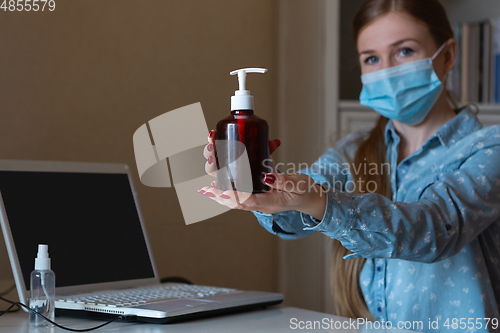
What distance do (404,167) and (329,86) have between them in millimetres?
620

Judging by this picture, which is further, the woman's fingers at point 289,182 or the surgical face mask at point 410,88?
the surgical face mask at point 410,88

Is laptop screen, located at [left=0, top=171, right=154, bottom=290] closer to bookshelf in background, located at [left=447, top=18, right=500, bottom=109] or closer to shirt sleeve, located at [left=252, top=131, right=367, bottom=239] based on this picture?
shirt sleeve, located at [left=252, top=131, right=367, bottom=239]

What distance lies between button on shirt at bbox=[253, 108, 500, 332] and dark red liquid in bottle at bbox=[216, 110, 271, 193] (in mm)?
129

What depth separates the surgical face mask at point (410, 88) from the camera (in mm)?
1043

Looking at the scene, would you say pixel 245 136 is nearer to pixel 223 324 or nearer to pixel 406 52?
pixel 223 324

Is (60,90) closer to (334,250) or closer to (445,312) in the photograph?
(334,250)

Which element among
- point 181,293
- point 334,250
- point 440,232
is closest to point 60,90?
point 181,293

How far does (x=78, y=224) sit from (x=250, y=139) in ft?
1.65

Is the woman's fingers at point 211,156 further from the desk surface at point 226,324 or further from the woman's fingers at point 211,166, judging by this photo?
the desk surface at point 226,324

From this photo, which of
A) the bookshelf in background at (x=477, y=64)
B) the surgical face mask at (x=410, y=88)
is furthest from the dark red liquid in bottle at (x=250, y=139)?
the bookshelf in background at (x=477, y=64)

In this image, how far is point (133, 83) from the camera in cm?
125

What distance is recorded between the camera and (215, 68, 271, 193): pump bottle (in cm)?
58

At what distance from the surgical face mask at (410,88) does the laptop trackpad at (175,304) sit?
54cm
